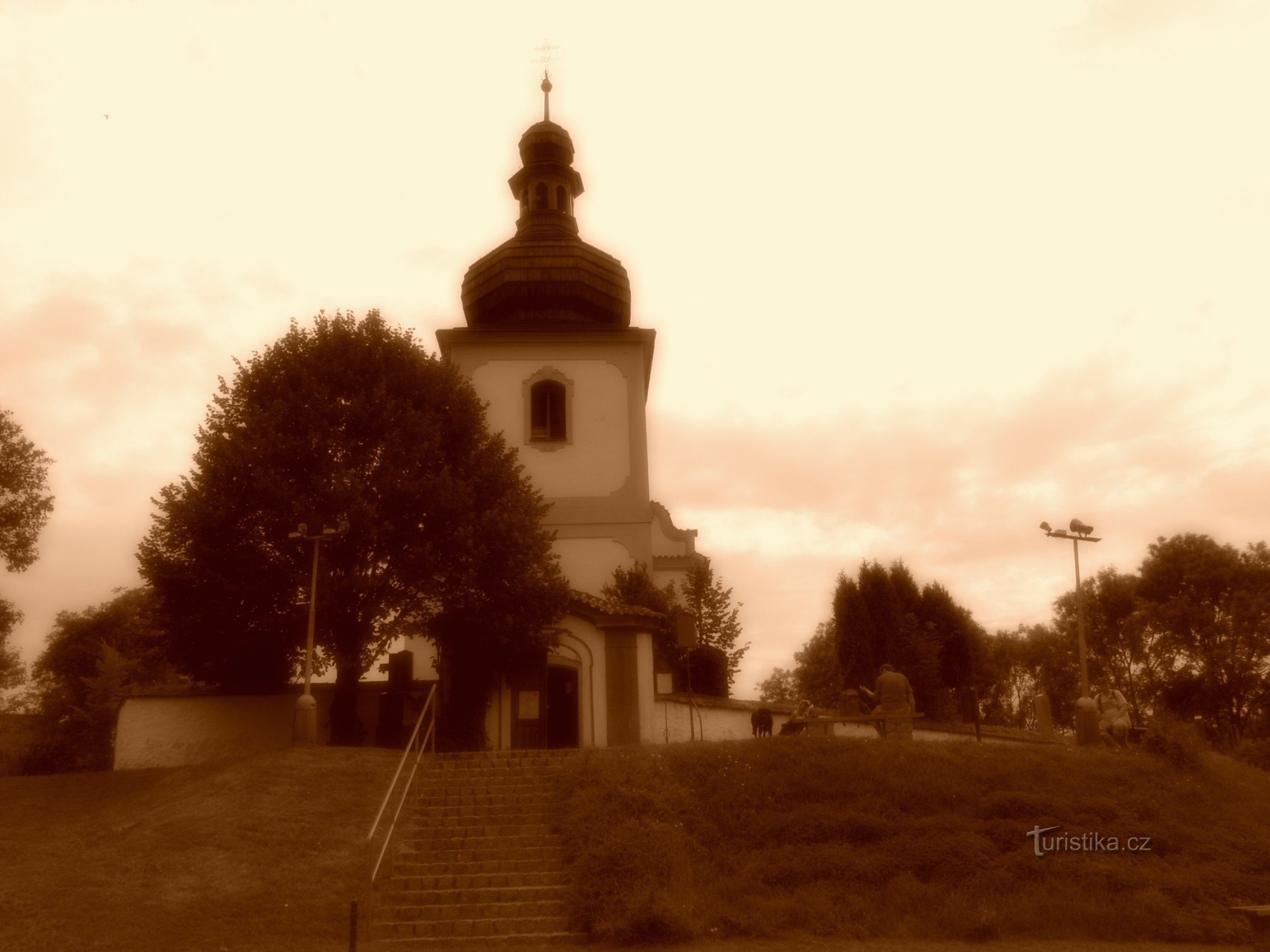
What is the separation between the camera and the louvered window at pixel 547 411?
102 ft

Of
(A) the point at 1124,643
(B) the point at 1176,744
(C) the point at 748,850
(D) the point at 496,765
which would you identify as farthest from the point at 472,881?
(A) the point at 1124,643

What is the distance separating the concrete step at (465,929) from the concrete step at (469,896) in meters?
0.51

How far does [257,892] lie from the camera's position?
13875 millimetres

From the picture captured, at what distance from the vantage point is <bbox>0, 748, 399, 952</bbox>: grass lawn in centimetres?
1272

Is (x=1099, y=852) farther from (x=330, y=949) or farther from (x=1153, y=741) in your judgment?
(x=330, y=949)

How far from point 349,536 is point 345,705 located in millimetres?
3581

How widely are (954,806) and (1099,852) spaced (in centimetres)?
206

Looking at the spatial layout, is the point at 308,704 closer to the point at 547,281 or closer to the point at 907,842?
the point at 907,842

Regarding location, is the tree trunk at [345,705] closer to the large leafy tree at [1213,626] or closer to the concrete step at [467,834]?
the concrete step at [467,834]

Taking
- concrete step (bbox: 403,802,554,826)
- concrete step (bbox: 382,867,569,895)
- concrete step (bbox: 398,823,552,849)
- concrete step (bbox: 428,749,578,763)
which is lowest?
concrete step (bbox: 382,867,569,895)

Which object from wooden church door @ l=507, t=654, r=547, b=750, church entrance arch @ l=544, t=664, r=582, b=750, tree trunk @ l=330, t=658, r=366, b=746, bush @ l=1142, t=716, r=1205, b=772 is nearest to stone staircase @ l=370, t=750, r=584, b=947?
tree trunk @ l=330, t=658, r=366, b=746

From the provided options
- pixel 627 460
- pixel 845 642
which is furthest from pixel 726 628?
pixel 627 460

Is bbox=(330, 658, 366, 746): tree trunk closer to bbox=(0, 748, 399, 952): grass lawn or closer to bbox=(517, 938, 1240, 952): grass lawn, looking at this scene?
bbox=(0, 748, 399, 952): grass lawn

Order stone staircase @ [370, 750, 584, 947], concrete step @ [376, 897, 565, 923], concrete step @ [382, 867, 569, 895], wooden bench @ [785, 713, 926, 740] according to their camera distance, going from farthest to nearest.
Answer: wooden bench @ [785, 713, 926, 740] → concrete step @ [382, 867, 569, 895] → concrete step @ [376, 897, 565, 923] → stone staircase @ [370, 750, 584, 947]
